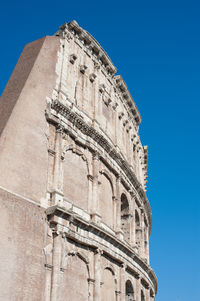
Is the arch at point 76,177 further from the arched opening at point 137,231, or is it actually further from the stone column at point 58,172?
the arched opening at point 137,231

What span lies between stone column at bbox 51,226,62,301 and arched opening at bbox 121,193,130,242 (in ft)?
29.9

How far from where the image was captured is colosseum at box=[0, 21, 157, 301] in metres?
15.9

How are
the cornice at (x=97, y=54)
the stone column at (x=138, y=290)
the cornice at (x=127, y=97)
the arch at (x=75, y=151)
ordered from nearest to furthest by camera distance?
the arch at (x=75, y=151) < the cornice at (x=97, y=54) < the stone column at (x=138, y=290) < the cornice at (x=127, y=97)

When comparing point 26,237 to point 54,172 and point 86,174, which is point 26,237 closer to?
point 54,172

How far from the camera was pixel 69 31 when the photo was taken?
23766 mm

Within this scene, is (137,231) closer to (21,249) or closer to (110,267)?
(110,267)

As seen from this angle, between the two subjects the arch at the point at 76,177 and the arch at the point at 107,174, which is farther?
the arch at the point at 107,174

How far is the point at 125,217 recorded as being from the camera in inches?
1037

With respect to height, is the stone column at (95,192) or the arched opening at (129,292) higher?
the stone column at (95,192)

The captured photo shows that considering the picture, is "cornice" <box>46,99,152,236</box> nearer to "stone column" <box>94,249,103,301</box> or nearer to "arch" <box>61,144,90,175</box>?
"arch" <box>61,144,90,175</box>

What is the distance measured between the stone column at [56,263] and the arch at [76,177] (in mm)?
2446

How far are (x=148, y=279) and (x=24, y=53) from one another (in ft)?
50.8

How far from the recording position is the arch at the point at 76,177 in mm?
19594

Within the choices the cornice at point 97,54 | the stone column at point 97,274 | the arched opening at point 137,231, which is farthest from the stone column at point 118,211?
the cornice at point 97,54
